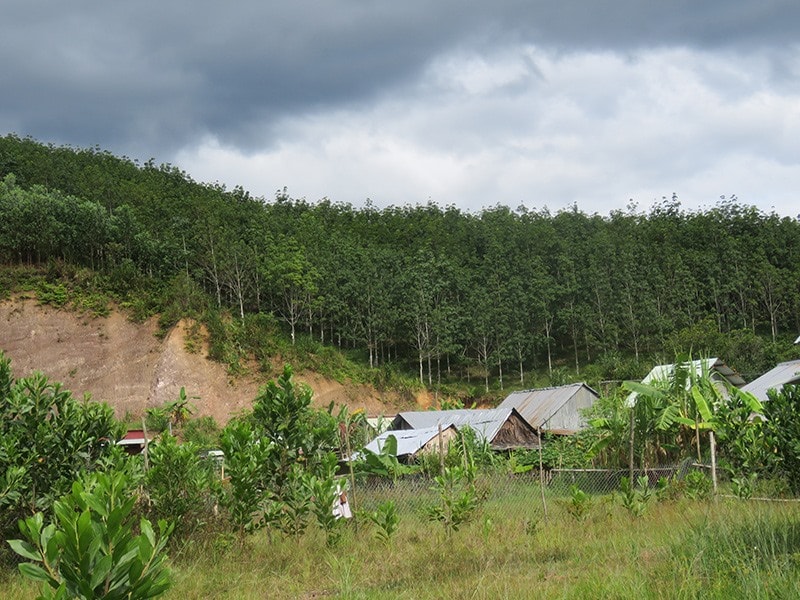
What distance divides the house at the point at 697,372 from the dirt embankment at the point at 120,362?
790 inches

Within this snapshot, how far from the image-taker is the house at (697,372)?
697 inches

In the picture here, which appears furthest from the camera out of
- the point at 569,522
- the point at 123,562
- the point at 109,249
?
the point at 109,249

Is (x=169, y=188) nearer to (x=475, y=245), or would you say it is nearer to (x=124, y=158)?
(x=124, y=158)

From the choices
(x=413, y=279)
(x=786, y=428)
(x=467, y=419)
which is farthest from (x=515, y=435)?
(x=413, y=279)

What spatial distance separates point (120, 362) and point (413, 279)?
25868 millimetres

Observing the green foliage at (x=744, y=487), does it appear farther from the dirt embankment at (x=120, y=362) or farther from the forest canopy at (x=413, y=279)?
the forest canopy at (x=413, y=279)

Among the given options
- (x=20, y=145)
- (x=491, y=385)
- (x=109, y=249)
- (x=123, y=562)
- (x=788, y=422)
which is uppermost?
(x=20, y=145)

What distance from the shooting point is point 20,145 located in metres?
66.9

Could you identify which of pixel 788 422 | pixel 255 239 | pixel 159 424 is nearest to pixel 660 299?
pixel 255 239

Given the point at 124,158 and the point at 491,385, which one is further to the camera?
the point at 124,158

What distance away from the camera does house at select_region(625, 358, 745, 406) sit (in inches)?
697

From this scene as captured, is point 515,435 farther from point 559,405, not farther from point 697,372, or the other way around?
point 697,372

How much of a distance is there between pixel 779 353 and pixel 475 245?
118 ft

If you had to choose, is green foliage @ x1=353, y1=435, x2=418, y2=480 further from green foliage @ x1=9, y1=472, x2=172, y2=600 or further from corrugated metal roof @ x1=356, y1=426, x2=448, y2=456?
green foliage @ x1=9, y1=472, x2=172, y2=600
